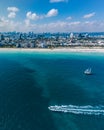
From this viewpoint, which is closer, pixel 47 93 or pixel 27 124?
pixel 27 124

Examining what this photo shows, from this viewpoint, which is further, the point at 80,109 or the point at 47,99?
the point at 47,99

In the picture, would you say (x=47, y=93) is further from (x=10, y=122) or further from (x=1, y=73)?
(x=1, y=73)

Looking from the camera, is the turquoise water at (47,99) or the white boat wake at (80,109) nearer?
the turquoise water at (47,99)

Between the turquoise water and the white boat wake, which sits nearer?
the turquoise water

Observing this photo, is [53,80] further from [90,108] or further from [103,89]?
[90,108]

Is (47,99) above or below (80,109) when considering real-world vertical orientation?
below

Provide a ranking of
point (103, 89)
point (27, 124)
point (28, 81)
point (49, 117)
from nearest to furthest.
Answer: point (27, 124), point (49, 117), point (103, 89), point (28, 81)

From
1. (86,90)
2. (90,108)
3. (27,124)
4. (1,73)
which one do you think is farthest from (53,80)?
(27,124)

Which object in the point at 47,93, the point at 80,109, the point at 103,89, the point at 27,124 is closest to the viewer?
the point at 27,124
